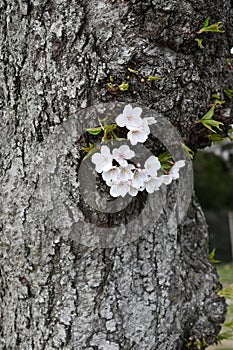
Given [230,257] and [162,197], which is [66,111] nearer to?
[162,197]

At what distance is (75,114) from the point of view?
5.41 feet

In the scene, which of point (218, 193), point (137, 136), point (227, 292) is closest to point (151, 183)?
point (137, 136)

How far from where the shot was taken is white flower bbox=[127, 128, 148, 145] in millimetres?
1556

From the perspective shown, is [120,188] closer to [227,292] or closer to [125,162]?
[125,162]

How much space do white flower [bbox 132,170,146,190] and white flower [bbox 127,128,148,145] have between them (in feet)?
0.30

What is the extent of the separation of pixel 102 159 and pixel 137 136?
118 millimetres

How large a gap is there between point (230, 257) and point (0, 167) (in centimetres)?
649

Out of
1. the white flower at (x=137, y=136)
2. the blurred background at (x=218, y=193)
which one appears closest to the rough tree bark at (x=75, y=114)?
the white flower at (x=137, y=136)

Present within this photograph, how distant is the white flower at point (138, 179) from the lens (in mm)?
1576

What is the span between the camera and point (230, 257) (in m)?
7.82

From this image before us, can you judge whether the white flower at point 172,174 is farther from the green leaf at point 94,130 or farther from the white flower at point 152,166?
the green leaf at point 94,130

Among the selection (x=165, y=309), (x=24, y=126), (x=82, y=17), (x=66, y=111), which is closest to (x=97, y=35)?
(x=82, y=17)

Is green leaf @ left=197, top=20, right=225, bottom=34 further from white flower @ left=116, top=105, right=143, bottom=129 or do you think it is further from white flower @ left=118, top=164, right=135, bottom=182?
white flower @ left=118, top=164, right=135, bottom=182

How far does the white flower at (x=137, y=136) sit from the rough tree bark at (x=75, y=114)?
137mm
